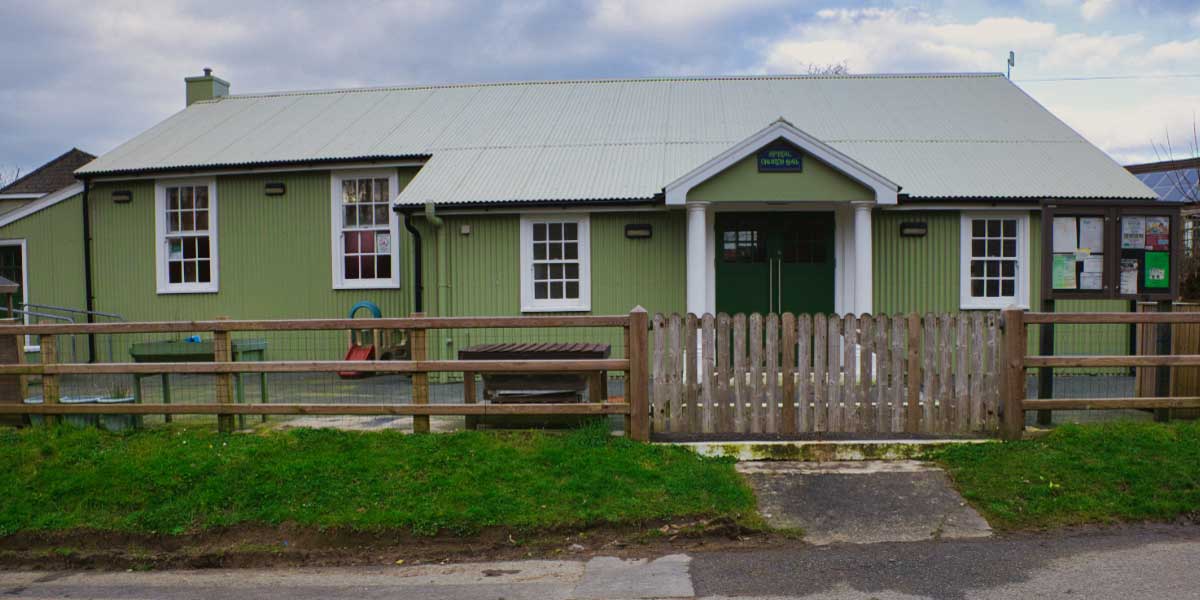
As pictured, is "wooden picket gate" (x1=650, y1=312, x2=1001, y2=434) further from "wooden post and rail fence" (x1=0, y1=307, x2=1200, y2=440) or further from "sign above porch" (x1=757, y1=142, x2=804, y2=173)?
"sign above porch" (x1=757, y1=142, x2=804, y2=173)

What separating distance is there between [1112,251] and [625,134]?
8.71 metres

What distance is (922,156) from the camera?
1393cm

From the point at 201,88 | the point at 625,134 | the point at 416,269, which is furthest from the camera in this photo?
the point at 201,88

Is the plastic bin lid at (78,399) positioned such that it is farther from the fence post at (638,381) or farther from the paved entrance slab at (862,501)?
the paved entrance slab at (862,501)

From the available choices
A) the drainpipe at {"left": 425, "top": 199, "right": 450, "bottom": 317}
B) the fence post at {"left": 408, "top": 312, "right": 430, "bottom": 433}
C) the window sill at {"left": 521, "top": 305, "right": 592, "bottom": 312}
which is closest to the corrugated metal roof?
the drainpipe at {"left": 425, "top": 199, "right": 450, "bottom": 317}

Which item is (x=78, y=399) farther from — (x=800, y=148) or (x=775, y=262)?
(x=775, y=262)

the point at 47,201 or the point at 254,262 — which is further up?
the point at 47,201

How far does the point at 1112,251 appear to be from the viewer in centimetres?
861

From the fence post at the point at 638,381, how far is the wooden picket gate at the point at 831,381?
0.20 m

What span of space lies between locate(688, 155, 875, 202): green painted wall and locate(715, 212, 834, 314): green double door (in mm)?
1468

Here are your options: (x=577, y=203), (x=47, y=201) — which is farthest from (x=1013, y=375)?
(x=47, y=201)

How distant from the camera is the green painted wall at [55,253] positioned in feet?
51.5

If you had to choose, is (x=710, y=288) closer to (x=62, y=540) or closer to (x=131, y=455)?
(x=131, y=455)

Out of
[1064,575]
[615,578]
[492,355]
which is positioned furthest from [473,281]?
[1064,575]
